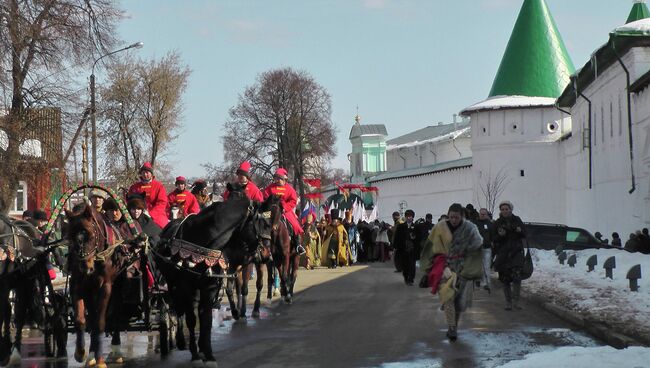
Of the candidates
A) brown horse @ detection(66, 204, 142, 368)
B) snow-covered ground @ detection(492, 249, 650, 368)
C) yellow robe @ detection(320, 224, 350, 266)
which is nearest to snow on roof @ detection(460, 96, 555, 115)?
yellow robe @ detection(320, 224, 350, 266)

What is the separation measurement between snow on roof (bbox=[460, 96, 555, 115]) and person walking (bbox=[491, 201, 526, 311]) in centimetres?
4865

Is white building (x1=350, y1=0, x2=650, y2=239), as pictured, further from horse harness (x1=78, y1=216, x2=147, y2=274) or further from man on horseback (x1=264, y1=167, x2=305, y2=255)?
horse harness (x1=78, y1=216, x2=147, y2=274)

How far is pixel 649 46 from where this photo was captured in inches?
1553

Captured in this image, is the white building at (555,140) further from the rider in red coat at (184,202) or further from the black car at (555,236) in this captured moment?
the rider in red coat at (184,202)

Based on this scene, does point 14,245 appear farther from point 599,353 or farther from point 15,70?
point 15,70

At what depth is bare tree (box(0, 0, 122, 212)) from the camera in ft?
Result: 104

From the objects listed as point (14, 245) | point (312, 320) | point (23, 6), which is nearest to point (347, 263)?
point (23, 6)

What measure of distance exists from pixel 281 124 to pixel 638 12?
80.3ft

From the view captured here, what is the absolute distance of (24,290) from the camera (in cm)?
1226

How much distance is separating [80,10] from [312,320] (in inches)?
740

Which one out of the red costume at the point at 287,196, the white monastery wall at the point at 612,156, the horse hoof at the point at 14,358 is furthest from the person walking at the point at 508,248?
the white monastery wall at the point at 612,156

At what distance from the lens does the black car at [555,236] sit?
36000 millimetres

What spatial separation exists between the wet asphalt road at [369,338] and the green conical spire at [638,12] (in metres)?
42.1

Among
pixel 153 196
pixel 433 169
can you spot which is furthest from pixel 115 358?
pixel 433 169
